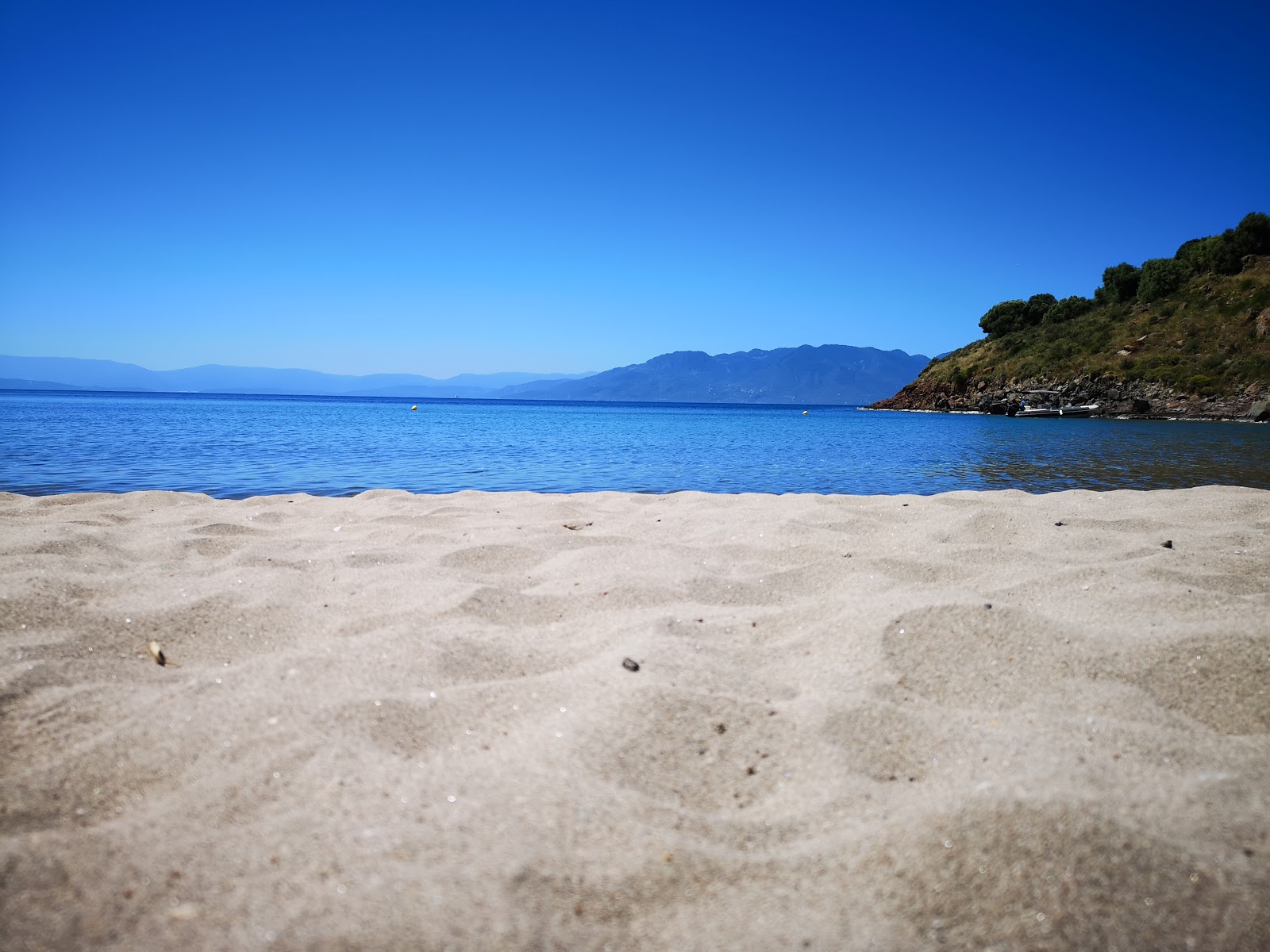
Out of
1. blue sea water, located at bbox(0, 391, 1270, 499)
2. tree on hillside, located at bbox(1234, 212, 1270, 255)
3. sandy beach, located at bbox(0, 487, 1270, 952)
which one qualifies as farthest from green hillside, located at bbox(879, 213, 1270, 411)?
sandy beach, located at bbox(0, 487, 1270, 952)

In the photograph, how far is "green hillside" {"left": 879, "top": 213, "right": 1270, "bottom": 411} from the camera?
123ft

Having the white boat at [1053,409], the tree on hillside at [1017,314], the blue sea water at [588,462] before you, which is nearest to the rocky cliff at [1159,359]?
the white boat at [1053,409]

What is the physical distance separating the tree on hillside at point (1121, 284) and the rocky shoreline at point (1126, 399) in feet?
39.0

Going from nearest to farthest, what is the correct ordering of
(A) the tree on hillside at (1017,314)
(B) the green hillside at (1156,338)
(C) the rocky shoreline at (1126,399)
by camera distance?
(C) the rocky shoreline at (1126,399)
(B) the green hillside at (1156,338)
(A) the tree on hillside at (1017,314)

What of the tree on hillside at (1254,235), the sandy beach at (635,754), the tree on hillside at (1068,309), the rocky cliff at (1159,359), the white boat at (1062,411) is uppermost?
the tree on hillside at (1254,235)

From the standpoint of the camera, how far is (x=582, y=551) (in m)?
3.88

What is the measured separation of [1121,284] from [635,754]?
215ft

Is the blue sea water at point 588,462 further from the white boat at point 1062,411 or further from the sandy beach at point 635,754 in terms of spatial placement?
the white boat at point 1062,411

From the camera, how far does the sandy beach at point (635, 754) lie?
1.28 metres

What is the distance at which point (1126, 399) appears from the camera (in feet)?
126

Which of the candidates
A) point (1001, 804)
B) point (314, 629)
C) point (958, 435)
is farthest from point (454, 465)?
point (958, 435)

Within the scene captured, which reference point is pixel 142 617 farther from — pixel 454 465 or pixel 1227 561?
pixel 454 465

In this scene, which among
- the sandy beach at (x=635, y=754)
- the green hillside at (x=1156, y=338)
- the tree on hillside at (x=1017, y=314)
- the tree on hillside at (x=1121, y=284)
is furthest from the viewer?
the tree on hillside at (x=1017, y=314)

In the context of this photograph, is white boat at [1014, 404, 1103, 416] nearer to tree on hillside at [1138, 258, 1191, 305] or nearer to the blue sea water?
tree on hillside at [1138, 258, 1191, 305]
